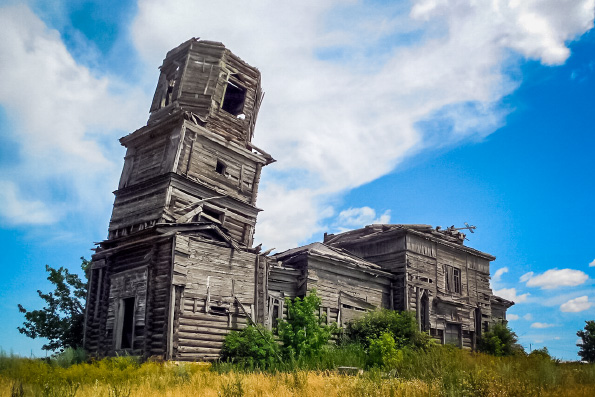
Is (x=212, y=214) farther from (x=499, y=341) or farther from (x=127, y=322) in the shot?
(x=499, y=341)

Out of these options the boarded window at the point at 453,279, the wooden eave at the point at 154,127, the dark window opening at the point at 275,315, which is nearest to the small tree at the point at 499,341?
the boarded window at the point at 453,279

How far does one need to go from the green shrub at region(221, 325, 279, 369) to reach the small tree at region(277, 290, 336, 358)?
0.84 m

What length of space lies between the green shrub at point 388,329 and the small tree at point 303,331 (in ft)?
7.57

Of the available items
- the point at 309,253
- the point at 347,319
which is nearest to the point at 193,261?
the point at 309,253

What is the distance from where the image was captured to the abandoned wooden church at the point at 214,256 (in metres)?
18.9

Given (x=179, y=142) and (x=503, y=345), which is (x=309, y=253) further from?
(x=503, y=345)

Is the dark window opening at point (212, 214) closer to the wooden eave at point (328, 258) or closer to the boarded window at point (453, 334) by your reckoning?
the wooden eave at point (328, 258)

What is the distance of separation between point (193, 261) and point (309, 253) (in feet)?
19.8

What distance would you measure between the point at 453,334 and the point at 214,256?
16721 millimetres

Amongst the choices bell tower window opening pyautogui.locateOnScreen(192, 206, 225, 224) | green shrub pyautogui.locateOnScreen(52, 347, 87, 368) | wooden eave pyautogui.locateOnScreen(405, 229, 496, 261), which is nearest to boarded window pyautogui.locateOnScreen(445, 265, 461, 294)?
wooden eave pyautogui.locateOnScreen(405, 229, 496, 261)

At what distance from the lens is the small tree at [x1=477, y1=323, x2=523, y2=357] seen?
2922 cm

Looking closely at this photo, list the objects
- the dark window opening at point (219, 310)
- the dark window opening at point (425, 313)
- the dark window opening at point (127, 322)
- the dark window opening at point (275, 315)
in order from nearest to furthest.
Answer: the dark window opening at point (219, 310) → the dark window opening at point (127, 322) → the dark window opening at point (275, 315) → the dark window opening at point (425, 313)

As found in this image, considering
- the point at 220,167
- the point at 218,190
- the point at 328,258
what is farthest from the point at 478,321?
the point at 220,167

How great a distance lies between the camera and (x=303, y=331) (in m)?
19.7
